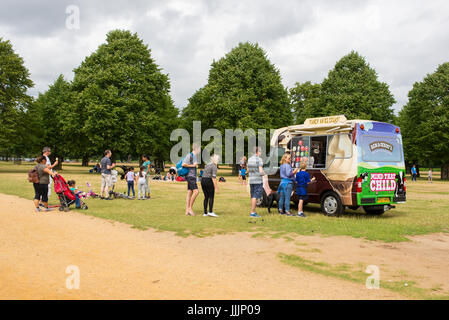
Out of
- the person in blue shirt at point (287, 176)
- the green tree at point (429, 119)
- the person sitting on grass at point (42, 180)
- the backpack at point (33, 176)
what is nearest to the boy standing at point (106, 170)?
the person sitting on grass at point (42, 180)

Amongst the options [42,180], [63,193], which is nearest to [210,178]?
[63,193]

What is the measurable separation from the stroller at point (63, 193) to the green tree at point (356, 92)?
33.8 m

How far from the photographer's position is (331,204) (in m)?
12.4

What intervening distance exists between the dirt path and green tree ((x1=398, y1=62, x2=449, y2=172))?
1558 inches

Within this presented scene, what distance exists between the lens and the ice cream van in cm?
1177

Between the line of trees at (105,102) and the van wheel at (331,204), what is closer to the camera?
the van wheel at (331,204)

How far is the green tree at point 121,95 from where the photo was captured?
3878 cm

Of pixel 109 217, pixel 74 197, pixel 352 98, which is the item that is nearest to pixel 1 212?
pixel 74 197

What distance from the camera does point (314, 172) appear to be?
42.4 feet

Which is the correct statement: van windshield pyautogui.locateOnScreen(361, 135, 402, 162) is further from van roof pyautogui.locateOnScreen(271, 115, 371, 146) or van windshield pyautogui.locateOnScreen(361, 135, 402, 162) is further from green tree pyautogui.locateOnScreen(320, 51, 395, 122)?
green tree pyautogui.locateOnScreen(320, 51, 395, 122)

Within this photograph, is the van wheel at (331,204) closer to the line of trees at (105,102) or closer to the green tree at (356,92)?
the line of trees at (105,102)

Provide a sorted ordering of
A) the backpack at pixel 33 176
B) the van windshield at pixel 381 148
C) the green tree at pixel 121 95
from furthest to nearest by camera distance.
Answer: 1. the green tree at pixel 121 95
2. the backpack at pixel 33 176
3. the van windshield at pixel 381 148

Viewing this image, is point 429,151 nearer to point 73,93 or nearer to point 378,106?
point 378,106
